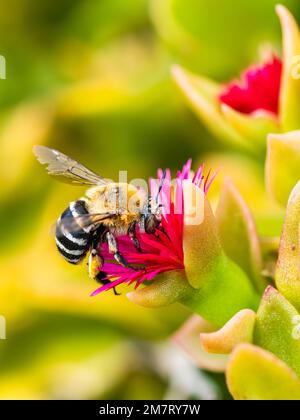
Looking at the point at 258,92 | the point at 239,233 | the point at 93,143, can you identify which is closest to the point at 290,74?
the point at 258,92

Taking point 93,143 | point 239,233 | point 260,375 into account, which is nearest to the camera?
point 260,375

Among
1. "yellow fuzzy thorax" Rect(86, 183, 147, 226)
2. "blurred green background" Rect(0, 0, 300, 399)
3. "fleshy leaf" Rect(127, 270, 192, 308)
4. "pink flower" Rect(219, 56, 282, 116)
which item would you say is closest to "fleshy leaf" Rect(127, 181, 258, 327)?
"fleshy leaf" Rect(127, 270, 192, 308)

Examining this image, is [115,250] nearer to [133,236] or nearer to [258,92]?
[133,236]

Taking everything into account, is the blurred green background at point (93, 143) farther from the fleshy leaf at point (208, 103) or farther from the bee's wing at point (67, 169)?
the bee's wing at point (67, 169)

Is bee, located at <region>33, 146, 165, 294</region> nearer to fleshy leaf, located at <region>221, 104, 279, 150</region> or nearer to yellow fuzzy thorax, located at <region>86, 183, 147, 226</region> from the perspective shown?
yellow fuzzy thorax, located at <region>86, 183, 147, 226</region>

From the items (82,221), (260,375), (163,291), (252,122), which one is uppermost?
(252,122)

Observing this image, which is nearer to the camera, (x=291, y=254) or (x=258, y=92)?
(x=291, y=254)

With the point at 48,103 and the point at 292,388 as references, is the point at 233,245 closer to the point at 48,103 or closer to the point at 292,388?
the point at 292,388

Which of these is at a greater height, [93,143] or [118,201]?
[93,143]
